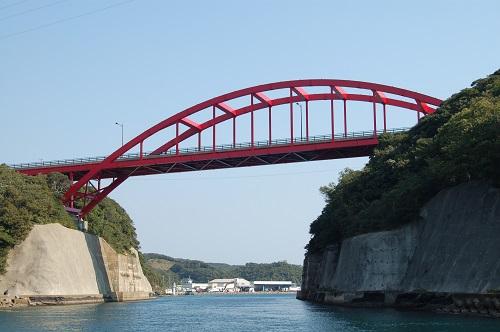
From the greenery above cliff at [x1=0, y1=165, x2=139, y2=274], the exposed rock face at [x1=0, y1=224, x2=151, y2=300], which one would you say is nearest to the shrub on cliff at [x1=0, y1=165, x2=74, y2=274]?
the greenery above cliff at [x1=0, y1=165, x2=139, y2=274]

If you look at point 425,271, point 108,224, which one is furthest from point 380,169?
point 108,224

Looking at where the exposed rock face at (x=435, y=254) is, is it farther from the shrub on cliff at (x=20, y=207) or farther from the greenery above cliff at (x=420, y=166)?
the shrub on cliff at (x=20, y=207)

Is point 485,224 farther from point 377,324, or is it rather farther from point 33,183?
point 33,183

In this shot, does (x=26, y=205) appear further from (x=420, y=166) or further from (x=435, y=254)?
(x=435, y=254)

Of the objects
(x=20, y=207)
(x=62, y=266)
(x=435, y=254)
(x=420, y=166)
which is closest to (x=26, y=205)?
(x=20, y=207)

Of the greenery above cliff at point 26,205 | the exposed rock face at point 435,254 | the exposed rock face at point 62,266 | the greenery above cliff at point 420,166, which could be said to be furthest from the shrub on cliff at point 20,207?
the exposed rock face at point 435,254

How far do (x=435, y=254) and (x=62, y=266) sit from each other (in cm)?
3639

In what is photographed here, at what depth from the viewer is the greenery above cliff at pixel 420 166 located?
38.7 metres

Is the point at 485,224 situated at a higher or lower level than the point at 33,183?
lower

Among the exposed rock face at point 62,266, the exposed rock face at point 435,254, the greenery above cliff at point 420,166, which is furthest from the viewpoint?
the exposed rock face at point 62,266

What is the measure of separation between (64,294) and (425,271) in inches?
1370

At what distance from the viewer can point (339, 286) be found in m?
56.1

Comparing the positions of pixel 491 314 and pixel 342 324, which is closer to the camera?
pixel 491 314

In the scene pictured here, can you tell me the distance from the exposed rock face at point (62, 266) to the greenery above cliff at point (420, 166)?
74.2 feet
